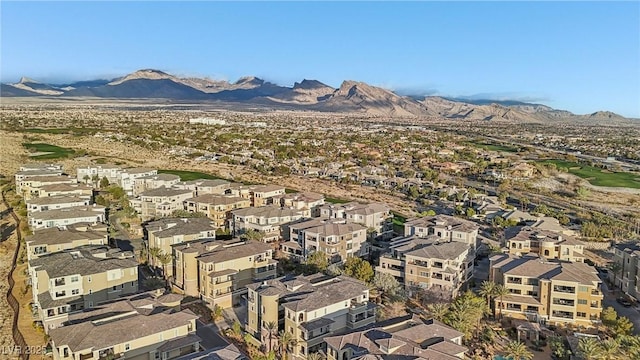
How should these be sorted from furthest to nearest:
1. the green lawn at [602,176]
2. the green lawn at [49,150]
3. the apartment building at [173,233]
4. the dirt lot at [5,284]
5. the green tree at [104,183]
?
the green lawn at [49,150]
the green lawn at [602,176]
the green tree at [104,183]
the apartment building at [173,233]
the dirt lot at [5,284]

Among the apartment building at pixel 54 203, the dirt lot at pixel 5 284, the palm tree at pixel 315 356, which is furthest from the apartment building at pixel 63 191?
the palm tree at pixel 315 356

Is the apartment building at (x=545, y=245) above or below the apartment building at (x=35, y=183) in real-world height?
below

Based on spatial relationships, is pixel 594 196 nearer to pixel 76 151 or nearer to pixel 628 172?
pixel 628 172

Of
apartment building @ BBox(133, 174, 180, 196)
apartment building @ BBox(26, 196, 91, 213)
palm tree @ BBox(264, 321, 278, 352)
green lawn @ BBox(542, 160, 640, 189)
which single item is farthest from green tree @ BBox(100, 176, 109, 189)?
green lawn @ BBox(542, 160, 640, 189)

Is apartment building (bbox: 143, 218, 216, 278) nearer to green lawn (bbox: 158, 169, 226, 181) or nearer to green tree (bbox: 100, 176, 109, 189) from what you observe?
green tree (bbox: 100, 176, 109, 189)

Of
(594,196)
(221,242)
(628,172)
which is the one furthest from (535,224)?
(628,172)

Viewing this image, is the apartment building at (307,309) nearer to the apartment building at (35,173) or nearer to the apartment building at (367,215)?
the apartment building at (367,215)
